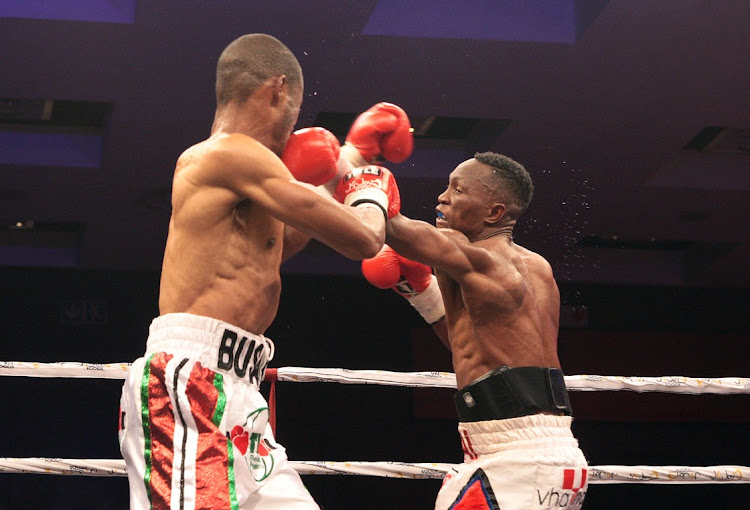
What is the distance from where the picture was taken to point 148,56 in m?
4.49

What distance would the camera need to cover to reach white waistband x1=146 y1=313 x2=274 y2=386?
1.73 meters

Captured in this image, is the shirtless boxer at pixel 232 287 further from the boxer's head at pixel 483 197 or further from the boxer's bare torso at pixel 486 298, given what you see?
the boxer's head at pixel 483 197

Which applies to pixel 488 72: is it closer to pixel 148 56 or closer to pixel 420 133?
pixel 420 133

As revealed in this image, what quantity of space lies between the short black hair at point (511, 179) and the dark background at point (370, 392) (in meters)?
4.33

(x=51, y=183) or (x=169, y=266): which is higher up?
(x=51, y=183)

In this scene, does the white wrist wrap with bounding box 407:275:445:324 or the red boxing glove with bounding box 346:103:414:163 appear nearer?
the red boxing glove with bounding box 346:103:414:163

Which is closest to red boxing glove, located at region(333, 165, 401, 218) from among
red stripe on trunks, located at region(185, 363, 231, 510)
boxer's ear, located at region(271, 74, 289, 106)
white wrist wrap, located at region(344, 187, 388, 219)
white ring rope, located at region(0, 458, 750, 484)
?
white wrist wrap, located at region(344, 187, 388, 219)

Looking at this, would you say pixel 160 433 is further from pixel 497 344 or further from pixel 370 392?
pixel 370 392

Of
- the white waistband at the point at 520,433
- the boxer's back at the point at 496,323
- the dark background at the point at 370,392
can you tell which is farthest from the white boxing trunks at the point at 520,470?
the dark background at the point at 370,392

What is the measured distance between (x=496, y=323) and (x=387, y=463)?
66 centimetres

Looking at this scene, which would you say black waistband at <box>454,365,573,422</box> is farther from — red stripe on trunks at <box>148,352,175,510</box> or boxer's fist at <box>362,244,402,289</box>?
red stripe on trunks at <box>148,352,175,510</box>

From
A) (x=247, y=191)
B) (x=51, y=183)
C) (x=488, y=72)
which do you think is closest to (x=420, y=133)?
(x=488, y=72)

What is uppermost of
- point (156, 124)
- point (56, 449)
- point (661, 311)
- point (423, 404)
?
point (156, 124)

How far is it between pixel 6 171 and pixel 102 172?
56cm
